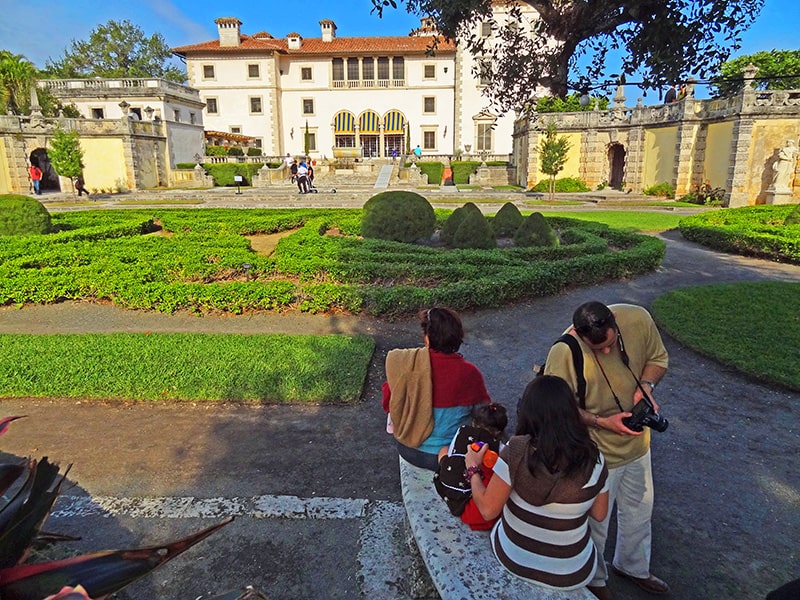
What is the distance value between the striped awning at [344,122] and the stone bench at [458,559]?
45228mm

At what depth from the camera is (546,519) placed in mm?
2211

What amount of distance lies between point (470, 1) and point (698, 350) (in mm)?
4722

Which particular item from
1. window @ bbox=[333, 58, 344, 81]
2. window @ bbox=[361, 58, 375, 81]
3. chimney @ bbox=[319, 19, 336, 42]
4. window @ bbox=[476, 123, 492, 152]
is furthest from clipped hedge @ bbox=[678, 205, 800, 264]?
chimney @ bbox=[319, 19, 336, 42]

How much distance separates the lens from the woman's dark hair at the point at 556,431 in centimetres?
212

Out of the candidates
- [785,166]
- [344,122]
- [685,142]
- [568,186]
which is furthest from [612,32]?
[344,122]

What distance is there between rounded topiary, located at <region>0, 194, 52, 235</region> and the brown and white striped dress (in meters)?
13.9

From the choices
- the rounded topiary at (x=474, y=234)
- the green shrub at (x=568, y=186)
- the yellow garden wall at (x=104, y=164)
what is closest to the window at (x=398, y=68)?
the green shrub at (x=568, y=186)

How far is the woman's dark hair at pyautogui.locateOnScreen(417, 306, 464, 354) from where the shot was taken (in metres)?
3.03

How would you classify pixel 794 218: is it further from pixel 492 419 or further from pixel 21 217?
pixel 21 217

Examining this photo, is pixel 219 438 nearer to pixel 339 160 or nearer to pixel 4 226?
pixel 4 226

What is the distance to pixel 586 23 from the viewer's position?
11.6ft

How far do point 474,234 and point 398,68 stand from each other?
37332mm

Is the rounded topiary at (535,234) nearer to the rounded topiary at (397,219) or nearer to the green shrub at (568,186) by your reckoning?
the rounded topiary at (397,219)

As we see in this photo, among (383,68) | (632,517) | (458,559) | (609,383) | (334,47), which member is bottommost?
(632,517)
